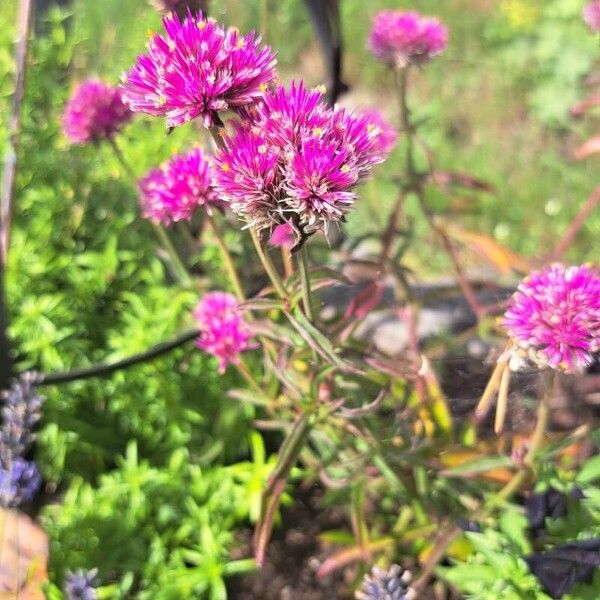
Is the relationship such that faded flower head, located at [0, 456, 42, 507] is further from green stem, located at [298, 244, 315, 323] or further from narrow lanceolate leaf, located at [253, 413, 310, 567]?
green stem, located at [298, 244, 315, 323]

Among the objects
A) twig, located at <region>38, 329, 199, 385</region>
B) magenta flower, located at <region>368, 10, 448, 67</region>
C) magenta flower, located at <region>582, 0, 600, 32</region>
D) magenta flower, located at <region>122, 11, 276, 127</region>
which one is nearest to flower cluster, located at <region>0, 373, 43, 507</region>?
twig, located at <region>38, 329, 199, 385</region>

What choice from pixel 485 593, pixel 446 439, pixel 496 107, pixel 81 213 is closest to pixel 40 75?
pixel 81 213

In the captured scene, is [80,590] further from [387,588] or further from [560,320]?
[560,320]

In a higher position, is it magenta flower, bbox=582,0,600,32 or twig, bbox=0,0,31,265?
magenta flower, bbox=582,0,600,32

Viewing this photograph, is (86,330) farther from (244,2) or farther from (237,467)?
(244,2)

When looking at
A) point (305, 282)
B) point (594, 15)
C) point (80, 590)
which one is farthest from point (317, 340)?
point (594, 15)

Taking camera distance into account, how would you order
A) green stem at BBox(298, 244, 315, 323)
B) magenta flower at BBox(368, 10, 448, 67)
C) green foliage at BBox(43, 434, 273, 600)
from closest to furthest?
green stem at BBox(298, 244, 315, 323) < green foliage at BBox(43, 434, 273, 600) < magenta flower at BBox(368, 10, 448, 67)
